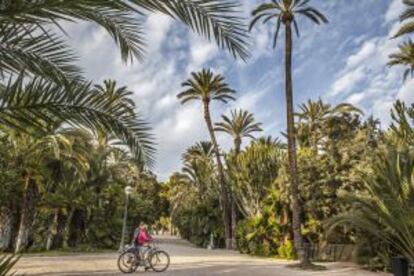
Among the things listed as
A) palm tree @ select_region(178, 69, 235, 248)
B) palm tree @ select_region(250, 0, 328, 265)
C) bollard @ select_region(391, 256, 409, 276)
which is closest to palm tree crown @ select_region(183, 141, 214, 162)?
palm tree @ select_region(178, 69, 235, 248)

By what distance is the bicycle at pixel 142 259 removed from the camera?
53.9ft

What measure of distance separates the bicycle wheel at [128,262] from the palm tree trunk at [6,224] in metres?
15.5

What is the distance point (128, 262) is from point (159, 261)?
1127 millimetres

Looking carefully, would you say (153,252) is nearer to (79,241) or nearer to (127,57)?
(127,57)

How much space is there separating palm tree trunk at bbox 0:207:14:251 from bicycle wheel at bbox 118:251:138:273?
15.5m

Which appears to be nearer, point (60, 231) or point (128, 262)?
point (128, 262)

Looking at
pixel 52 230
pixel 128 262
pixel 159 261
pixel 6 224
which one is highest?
pixel 52 230

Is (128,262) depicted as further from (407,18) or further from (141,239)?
(407,18)

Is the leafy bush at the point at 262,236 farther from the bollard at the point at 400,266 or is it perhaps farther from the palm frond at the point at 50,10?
the palm frond at the point at 50,10

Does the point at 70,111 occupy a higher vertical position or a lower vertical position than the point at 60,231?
lower

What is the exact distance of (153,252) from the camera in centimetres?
1691

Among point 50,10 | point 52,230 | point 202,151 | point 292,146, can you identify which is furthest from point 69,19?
point 202,151

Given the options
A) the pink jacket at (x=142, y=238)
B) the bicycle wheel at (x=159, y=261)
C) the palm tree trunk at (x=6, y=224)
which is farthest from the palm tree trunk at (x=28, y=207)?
the bicycle wheel at (x=159, y=261)

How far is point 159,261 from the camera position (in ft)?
55.2
